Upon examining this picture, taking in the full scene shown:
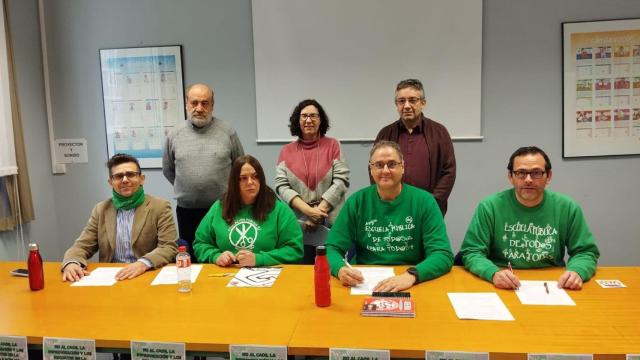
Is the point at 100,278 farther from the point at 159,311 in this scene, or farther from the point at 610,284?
the point at 610,284

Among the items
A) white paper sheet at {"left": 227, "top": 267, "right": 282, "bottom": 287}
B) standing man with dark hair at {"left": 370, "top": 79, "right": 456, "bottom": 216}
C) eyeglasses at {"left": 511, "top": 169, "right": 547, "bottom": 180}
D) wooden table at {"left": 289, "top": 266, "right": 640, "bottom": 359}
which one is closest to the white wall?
standing man with dark hair at {"left": 370, "top": 79, "right": 456, "bottom": 216}

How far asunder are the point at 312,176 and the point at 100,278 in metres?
1.32

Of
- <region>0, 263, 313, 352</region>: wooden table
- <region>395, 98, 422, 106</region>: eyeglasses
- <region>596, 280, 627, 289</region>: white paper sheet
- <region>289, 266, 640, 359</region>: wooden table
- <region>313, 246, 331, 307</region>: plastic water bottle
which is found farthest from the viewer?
<region>395, 98, 422, 106</region>: eyeglasses

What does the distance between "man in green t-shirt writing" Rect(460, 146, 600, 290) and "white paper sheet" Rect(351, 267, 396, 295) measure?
0.36m

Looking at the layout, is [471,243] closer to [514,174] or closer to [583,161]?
[514,174]

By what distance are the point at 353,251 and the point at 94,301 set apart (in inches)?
46.2

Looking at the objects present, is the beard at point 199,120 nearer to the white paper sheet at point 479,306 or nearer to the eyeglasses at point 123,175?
the eyeglasses at point 123,175

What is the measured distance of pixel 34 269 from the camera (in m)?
2.05

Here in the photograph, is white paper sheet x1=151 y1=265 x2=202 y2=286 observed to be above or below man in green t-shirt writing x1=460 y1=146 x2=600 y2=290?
below

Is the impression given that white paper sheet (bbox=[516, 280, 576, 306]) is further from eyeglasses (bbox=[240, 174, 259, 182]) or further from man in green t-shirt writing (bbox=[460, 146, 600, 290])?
eyeglasses (bbox=[240, 174, 259, 182])

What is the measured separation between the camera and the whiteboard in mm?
3732

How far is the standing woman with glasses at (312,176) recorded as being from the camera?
2.94 meters

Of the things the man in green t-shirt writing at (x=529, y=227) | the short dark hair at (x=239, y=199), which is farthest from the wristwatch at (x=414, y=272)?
the short dark hair at (x=239, y=199)

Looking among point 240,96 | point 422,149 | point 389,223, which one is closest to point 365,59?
point 240,96
